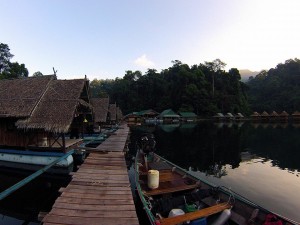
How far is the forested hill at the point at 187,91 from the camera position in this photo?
87938 mm

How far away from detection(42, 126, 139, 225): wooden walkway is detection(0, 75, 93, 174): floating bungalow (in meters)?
5.20

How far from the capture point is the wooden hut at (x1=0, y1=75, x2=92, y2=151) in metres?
15.6

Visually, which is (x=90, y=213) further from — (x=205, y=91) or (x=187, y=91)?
(x=205, y=91)

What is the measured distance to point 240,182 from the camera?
49.9ft

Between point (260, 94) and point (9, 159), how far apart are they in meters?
110

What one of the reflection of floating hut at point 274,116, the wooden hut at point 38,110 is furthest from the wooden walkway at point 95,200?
the reflection of floating hut at point 274,116

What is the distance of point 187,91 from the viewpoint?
284 ft

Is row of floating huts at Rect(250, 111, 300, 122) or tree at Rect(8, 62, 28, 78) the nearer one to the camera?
tree at Rect(8, 62, 28, 78)

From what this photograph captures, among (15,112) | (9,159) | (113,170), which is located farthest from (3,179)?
(113,170)

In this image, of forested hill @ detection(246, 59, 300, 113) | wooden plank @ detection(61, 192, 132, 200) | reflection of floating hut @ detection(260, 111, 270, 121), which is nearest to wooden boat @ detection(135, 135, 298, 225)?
wooden plank @ detection(61, 192, 132, 200)

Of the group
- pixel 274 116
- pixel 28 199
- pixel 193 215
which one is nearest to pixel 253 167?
pixel 193 215

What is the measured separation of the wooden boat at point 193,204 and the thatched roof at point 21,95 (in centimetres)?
984

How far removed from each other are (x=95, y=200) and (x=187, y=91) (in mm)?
80899

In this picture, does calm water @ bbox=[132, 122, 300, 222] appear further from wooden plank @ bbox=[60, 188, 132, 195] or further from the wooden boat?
wooden plank @ bbox=[60, 188, 132, 195]
